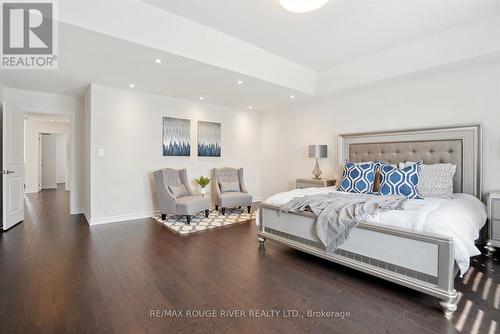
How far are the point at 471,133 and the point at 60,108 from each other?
23.7ft

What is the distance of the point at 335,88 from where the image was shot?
4629mm

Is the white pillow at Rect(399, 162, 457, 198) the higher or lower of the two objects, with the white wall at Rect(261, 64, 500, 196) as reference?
lower

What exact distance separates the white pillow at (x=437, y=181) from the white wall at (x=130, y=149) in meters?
4.20

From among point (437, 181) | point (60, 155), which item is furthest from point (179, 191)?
point (60, 155)

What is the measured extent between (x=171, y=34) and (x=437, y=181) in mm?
3932

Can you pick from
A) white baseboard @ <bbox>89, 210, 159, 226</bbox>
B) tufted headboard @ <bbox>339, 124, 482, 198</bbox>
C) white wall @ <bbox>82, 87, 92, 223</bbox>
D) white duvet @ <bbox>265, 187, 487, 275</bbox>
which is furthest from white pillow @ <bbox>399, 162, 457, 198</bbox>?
white wall @ <bbox>82, 87, 92, 223</bbox>

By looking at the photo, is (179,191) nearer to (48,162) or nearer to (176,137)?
(176,137)

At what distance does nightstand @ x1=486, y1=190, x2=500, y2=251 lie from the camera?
9.84 feet

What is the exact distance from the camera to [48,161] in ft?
31.1

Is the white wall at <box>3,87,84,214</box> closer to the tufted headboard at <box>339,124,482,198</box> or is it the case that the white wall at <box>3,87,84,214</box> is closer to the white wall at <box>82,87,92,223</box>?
the white wall at <box>82,87,92,223</box>

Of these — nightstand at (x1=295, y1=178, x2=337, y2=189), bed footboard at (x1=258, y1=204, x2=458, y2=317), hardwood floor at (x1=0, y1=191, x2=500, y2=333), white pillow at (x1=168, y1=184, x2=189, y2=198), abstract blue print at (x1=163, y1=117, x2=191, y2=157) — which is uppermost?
abstract blue print at (x1=163, y1=117, x2=191, y2=157)

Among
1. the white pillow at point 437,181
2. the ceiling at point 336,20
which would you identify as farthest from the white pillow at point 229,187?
the white pillow at point 437,181

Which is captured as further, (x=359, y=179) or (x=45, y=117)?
(x=45, y=117)

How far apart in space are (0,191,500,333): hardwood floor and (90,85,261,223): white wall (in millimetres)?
1222
